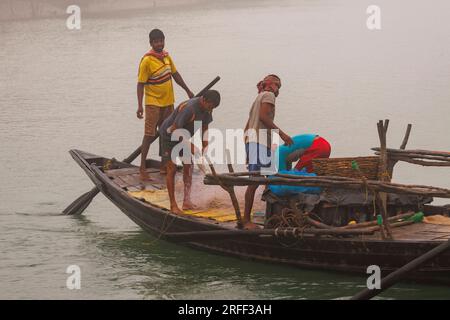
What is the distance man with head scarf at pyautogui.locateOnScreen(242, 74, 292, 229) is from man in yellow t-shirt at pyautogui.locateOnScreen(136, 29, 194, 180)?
7.02 feet

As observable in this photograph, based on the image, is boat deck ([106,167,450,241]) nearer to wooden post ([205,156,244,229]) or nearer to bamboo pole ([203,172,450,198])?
wooden post ([205,156,244,229])

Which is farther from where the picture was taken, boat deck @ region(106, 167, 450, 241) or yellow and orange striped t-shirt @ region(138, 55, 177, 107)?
yellow and orange striped t-shirt @ region(138, 55, 177, 107)

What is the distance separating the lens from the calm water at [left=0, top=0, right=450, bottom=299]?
10.6m

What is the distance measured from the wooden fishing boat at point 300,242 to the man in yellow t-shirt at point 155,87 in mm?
928

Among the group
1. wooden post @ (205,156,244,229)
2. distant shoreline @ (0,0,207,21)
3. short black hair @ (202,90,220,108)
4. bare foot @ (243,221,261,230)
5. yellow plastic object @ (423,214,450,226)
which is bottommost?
bare foot @ (243,221,261,230)

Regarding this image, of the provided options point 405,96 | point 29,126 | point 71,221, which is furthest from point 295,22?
point 71,221

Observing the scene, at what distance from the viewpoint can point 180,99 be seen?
23.8 meters

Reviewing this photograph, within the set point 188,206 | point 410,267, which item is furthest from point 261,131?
point 410,267

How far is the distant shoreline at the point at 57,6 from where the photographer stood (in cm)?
5331

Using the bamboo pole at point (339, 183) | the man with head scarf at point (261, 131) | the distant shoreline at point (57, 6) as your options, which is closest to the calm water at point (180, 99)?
the man with head scarf at point (261, 131)

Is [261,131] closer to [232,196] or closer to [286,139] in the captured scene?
[286,139]

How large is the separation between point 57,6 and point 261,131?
47.8 m

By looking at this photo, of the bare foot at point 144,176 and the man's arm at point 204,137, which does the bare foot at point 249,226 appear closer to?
the man's arm at point 204,137

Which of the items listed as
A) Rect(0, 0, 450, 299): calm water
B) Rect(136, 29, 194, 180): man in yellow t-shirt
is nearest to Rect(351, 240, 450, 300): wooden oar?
Rect(0, 0, 450, 299): calm water
